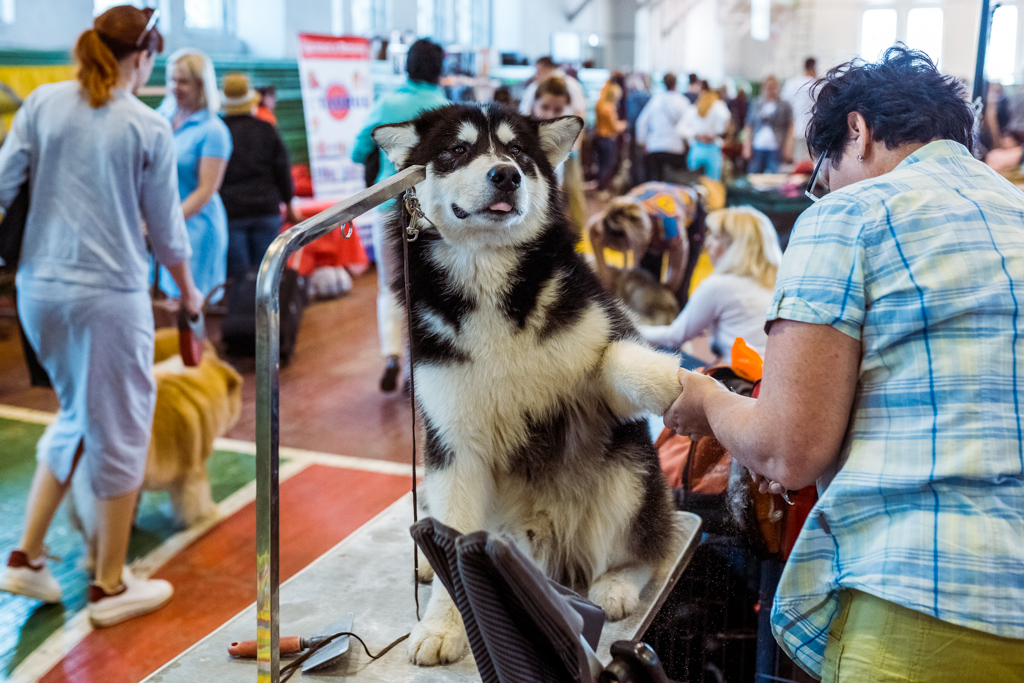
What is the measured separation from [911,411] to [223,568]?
2.90m

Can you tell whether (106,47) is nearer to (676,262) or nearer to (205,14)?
(676,262)

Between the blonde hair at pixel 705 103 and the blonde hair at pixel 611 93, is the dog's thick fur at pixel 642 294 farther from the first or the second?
the blonde hair at pixel 611 93

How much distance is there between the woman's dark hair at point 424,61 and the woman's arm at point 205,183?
1.12 m

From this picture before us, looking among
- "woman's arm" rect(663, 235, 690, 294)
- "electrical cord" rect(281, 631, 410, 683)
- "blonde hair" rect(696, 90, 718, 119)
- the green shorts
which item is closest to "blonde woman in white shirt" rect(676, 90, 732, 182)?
"blonde hair" rect(696, 90, 718, 119)

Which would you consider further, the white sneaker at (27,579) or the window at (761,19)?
the window at (761,19)

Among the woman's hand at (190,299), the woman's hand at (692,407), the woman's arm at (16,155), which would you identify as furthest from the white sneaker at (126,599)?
the woman's hand at (692,407)

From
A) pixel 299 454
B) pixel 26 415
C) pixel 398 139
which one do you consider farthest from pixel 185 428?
pixel 398 139

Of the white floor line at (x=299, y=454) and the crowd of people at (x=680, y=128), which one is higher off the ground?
the crowd of people at (x=680, y=128)

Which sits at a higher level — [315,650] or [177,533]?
[315,650]

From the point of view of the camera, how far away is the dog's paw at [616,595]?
177cm

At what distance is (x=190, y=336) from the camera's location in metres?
3.48

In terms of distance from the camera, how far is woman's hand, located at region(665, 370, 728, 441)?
4.91 ft

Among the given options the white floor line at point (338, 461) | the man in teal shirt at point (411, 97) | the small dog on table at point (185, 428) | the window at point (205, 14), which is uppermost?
the window at point (205, 14)

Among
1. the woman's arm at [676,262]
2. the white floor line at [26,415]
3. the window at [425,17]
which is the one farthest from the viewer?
the window at [425,17]
